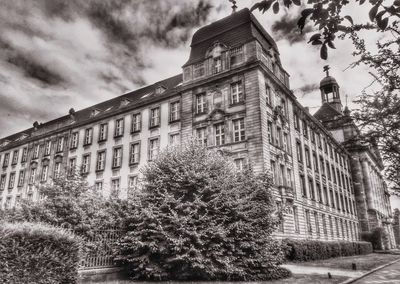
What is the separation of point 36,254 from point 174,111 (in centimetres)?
2546

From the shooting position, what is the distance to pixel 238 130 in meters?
27.9

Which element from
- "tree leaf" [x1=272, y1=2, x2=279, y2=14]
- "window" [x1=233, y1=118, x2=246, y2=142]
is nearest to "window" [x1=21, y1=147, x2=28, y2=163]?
"window" [x1=233, y1=118, x2=246, y2=142]

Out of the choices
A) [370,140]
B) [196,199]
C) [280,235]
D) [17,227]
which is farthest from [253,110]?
[17,227]

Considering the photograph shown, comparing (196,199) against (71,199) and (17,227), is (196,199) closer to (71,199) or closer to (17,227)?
(71,199)

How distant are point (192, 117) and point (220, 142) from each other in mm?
3993

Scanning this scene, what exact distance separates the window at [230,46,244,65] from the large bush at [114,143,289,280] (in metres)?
16.3

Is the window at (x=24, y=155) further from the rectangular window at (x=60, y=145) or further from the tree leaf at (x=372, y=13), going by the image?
the tree leaf at (x=372, y=13)

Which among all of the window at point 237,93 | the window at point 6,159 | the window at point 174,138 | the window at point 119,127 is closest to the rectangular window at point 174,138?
the window at point 174,138

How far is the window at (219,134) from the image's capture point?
93.1 feet

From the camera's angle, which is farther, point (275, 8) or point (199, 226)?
point (199, 226)

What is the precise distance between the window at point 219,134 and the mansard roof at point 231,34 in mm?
6891

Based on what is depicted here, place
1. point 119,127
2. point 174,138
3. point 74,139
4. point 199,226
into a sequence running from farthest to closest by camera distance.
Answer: point 74,139, point 119,127, point 174,138, point 199,226

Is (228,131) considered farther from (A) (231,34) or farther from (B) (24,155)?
(B) (24,155)

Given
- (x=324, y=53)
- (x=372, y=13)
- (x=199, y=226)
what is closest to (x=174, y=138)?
(x=199, y=226)
